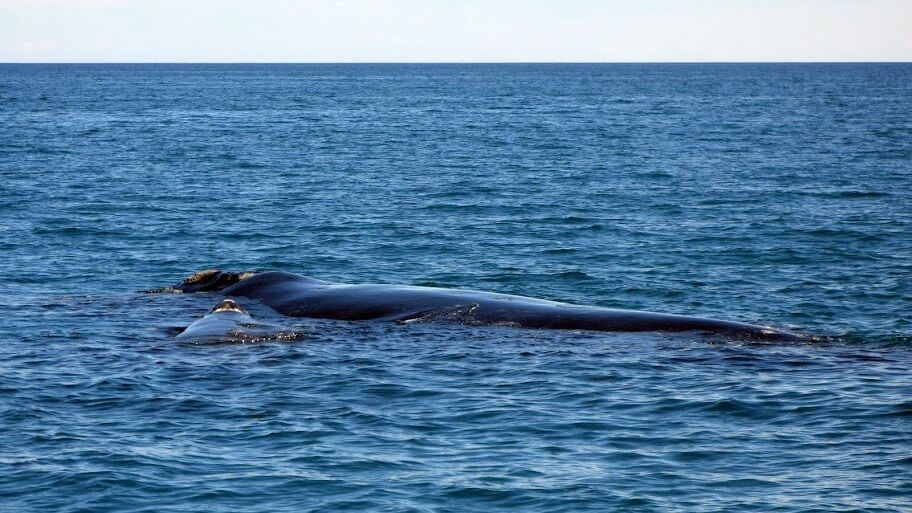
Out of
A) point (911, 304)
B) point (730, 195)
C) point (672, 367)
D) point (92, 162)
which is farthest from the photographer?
point (92, 162)

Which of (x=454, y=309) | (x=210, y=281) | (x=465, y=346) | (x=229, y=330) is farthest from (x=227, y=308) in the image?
(x=465, y=346)

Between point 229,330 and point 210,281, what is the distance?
5649mm

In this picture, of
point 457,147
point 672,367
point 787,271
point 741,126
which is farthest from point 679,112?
point 672,367

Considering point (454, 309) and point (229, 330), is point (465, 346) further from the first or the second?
point (229, 330)

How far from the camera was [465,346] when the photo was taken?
19344mm

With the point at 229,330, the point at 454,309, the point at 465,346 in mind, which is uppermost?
the point at 454,309

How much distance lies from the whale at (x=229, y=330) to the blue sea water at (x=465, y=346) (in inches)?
17.8

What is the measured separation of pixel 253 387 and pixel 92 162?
48.1 m

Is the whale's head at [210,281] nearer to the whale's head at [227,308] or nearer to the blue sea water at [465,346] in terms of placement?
the blue sea water at [465,346]

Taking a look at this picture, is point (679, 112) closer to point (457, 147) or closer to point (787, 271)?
point (457, 147)

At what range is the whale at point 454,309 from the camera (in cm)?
2014

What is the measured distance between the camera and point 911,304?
25.8 metres

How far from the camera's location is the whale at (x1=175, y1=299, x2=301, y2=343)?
1962cm

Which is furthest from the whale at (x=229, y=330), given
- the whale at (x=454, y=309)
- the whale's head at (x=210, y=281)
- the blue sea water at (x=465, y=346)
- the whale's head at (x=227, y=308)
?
the whale's head at (x=210, y=281)
